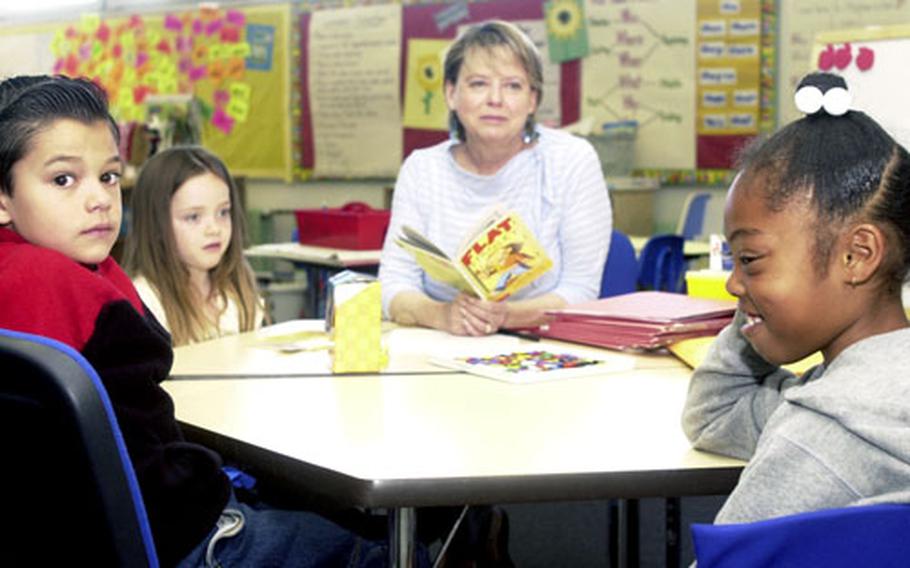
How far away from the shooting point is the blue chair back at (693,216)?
4.98 meters

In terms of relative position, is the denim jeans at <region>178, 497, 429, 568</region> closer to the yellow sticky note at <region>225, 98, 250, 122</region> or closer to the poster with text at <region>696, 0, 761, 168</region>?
the poster with text at <region>696, 0, 761, 168</region>

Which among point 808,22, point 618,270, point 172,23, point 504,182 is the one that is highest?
point 172,23

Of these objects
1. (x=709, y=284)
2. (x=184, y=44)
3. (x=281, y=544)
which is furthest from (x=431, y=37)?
(x=281, y=544)

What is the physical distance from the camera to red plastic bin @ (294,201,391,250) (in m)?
4.25

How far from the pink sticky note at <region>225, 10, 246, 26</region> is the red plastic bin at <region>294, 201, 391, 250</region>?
8.86 ft

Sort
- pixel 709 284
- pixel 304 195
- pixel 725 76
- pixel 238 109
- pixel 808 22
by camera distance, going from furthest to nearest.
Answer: pixel 238 109 → pixel 304 195 → pixel 725 76 → pixel 808 22 → pixel 709 284

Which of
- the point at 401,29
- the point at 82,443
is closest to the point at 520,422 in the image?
the point at 82,443

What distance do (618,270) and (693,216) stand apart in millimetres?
2408

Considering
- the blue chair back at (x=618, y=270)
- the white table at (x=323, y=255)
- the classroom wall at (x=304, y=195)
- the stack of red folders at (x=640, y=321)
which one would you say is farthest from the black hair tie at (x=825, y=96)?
the classroom wall at (x=304, y=195)

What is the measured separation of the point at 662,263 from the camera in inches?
153

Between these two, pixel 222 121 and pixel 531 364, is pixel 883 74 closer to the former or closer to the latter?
pixel 531 364

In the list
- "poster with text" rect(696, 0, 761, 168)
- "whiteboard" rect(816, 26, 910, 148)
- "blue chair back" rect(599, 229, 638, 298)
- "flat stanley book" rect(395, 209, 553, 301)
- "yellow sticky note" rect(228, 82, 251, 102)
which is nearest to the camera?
"flat stanley book" rect(395, 209, 553, 301)

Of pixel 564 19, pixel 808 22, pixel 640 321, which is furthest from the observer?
pixel 564 19

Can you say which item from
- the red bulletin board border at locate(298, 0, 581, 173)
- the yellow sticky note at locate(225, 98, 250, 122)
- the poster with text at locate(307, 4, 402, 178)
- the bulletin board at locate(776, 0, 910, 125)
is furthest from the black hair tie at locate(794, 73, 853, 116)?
the yellow sticky note at locate(225, 98, 250, 122)
